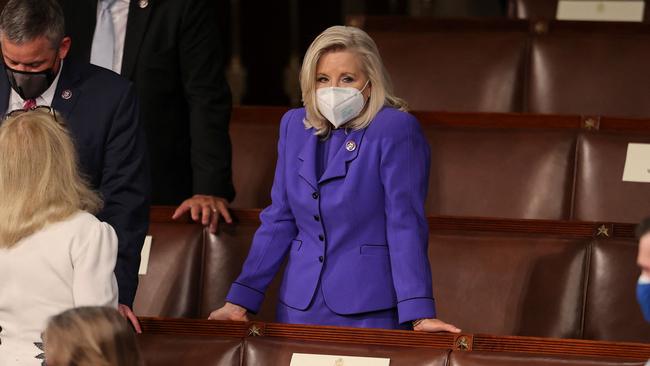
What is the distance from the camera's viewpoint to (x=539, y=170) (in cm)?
355

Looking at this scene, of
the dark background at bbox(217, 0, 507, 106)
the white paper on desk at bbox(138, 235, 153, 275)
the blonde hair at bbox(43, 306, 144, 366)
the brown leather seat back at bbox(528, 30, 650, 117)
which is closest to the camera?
the blonde hair at bbox(43, 306, 144, 366)

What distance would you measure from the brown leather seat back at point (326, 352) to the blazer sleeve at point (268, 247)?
30cm

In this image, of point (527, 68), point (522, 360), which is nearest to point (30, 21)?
point (522, 360)

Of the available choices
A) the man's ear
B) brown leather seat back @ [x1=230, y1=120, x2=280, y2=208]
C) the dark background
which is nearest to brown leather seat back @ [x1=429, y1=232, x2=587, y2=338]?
brown leather seat back @ [x1=230, y1=120, x2=280, y2=208]

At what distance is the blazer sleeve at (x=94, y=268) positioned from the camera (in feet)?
7.63

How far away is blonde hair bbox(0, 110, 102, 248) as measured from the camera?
2.35 metres

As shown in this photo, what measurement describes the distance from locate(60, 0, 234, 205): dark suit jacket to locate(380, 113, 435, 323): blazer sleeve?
0.81 metres

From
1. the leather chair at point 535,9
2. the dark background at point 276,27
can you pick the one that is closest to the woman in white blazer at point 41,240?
the leather chair at point 535,9

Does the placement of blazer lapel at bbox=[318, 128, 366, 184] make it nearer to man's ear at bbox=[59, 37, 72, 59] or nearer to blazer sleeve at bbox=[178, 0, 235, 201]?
man's ear at bbox=[59, 37, 72, 59]

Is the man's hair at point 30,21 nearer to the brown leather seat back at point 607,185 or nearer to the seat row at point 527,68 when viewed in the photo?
the brown leather seat back at point 607,185

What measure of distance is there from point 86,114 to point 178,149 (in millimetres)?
796

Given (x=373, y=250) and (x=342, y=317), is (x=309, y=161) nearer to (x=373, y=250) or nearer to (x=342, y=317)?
(x=373, y=250)

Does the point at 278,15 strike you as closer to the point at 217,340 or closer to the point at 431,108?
the point at 431,108

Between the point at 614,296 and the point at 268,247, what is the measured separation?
34.7 inches
